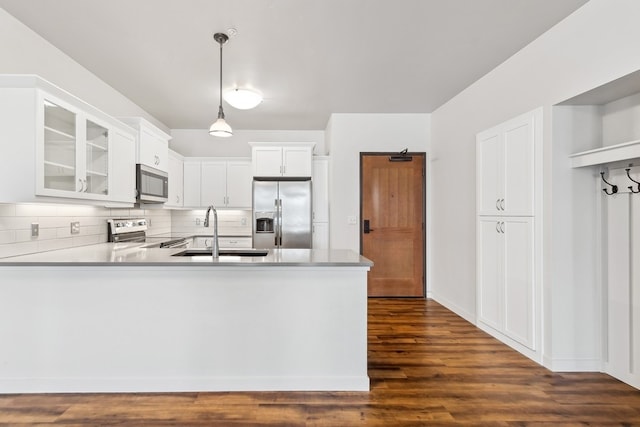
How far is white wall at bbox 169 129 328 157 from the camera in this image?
5465 mm

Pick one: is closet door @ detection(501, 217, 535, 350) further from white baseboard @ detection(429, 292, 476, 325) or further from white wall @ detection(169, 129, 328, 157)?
white wall @ detection(169, 129, 328, 157)

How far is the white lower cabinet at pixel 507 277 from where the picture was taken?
8.77 ft

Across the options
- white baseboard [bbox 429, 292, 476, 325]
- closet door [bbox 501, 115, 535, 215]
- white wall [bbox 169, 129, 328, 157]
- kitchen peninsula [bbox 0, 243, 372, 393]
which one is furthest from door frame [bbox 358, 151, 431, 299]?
kitchen peninsula [bbox 0, 243, 372, 393]

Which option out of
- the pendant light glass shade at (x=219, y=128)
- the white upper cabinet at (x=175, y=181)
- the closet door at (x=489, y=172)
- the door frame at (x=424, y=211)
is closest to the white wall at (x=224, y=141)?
the white upper cabinet at (x=175, y=181)

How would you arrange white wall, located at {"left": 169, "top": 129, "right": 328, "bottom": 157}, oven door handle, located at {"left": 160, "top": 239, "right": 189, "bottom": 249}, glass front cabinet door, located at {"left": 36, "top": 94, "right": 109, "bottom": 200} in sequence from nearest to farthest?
glass front cabinet door, located at {"left": 36, "top": 94, "right": 109, "bottom": 200} < oven door handle, located at {"left": 160, "top": 239, "right": 189, "bottom": 249} < white wall, located at {"left": 169, "top": 129, "right": 328, "bottom": 157}

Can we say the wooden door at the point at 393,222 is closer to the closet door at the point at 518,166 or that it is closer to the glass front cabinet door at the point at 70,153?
the closet door at the point at 518,166

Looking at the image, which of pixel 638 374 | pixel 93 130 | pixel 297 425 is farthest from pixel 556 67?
pixel 93 130

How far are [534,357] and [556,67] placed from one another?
7.46 ft

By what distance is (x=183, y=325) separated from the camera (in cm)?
221

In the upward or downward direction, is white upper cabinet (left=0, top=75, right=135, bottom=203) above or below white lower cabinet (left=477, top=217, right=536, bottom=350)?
above

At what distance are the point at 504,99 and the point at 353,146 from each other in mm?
2024

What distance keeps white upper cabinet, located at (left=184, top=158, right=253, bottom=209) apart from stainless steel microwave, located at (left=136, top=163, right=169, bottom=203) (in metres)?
0.84

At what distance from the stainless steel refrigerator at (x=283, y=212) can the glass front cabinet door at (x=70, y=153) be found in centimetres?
200

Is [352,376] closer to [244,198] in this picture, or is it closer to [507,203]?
[507,203]
